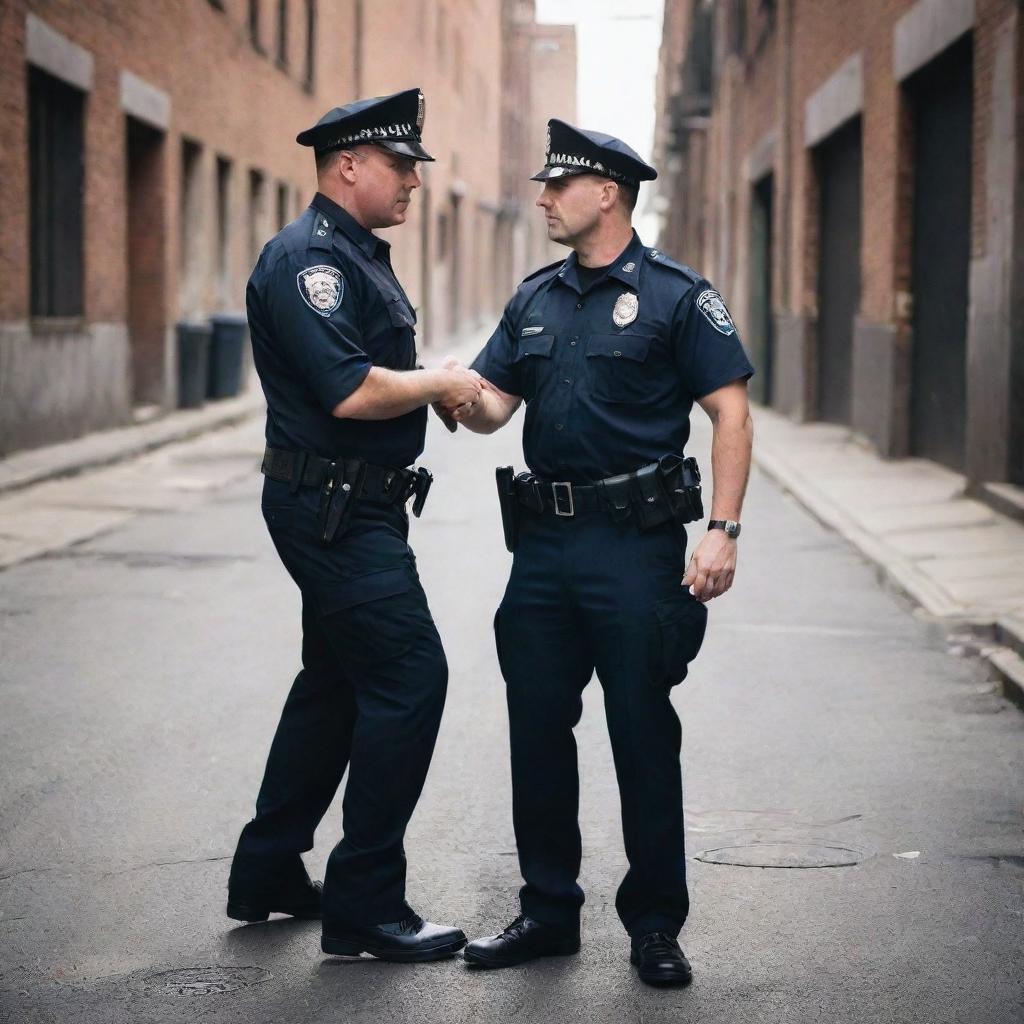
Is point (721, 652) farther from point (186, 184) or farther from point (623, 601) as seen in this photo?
point (186, 184)

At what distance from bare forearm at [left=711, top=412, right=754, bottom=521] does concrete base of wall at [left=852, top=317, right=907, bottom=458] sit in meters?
12.7

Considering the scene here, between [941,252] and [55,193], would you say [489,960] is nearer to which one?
[941,252]

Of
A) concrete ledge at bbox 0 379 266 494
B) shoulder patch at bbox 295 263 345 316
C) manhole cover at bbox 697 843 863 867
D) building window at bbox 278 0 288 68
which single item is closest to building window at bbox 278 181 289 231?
building window at bbox 278 0 288 68

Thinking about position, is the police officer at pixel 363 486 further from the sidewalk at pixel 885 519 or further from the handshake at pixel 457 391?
the sidewalk at pixel 885 519

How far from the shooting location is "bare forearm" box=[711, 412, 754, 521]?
4.18 meters

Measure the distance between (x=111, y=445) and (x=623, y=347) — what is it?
14.1 meters

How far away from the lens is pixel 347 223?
421 centimetres

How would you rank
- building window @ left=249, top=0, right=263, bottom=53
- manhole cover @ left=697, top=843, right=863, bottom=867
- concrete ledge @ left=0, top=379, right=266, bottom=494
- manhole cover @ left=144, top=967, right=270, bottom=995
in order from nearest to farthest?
manhole cover @ left=144, top=967, right=270, bottom=995
manhole cover @ left=697, top=843, right=863, bottom=867
concrete ledge @ left=0, top=379, right=266, bottom=494
building window @ left=249, top=0, right=263, bottom=53

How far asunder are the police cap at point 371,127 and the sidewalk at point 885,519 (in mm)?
3987

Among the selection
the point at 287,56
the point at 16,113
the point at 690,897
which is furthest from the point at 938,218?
the point at 287,56

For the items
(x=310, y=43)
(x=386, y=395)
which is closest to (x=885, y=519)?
(x=386, y=395)

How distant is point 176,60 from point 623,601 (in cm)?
1941

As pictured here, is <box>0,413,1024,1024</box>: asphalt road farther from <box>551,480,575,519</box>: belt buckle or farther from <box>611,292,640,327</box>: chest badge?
<box>611,292,640,327</box>: chest badge

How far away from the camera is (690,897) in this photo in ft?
15.4
